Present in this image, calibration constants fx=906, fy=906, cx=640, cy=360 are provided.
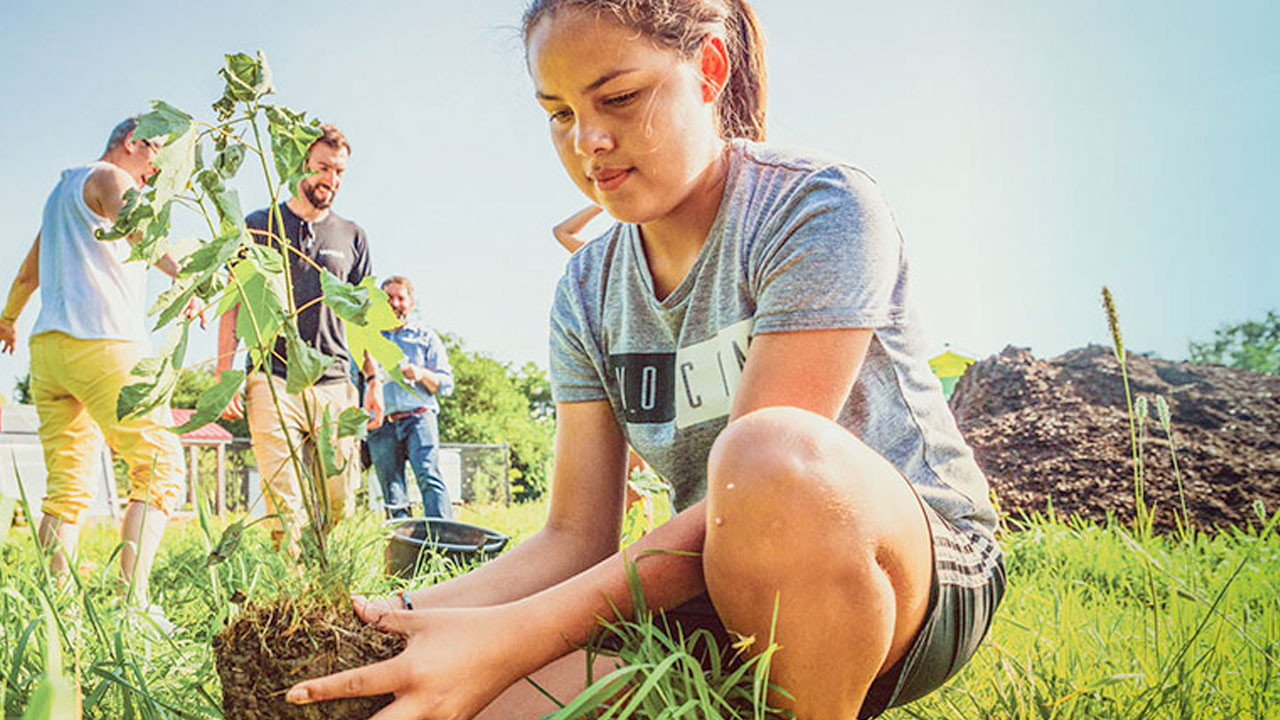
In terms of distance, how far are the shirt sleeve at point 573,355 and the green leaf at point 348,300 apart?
30.2 inches

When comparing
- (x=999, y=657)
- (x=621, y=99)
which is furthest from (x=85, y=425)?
(x=999, y=657)

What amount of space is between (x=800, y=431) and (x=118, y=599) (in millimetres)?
1581

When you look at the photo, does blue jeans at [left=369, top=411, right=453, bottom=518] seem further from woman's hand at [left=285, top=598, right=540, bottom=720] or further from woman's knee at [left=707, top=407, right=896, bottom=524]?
woman's knee at [left=707, top=407, right=896, bottom=524]

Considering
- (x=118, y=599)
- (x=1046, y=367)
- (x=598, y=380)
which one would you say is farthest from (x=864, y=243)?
(x=1046, y=367)

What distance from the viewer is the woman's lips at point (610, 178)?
1.48 metres

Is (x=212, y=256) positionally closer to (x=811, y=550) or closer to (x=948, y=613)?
(x=811, y=550)

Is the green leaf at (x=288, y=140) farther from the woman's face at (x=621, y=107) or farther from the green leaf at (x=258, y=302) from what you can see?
the woman's face at (x=621, y=107)

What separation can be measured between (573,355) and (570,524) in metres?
0.34

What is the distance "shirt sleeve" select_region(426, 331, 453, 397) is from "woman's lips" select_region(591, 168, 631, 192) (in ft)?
15.1

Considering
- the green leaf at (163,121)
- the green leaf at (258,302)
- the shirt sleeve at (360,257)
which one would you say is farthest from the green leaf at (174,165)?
the shirt sleeve at (360,257)

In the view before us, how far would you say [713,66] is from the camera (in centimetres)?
158

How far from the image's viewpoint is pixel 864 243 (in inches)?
53.6

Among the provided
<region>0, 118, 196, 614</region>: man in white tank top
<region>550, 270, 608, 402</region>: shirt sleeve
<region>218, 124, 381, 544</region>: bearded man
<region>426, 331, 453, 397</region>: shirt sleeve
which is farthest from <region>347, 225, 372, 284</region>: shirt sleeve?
<region>550, 270, 608, 402</region>: shirt sleeve

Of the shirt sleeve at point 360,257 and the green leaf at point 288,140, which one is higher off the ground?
the green leaf at point 288,140
